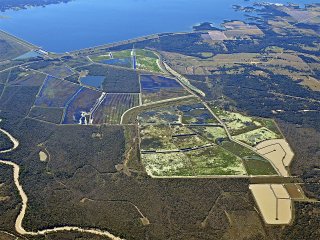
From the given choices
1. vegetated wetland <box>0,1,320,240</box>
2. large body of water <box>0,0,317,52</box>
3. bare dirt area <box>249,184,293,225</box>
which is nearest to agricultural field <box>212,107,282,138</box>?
vegetated wetland <box>0,1,320,240</box>

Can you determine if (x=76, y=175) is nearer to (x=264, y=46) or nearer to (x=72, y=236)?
(x=72, y=236)

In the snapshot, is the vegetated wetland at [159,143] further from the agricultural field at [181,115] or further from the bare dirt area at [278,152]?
the agricultural field at [181,115]

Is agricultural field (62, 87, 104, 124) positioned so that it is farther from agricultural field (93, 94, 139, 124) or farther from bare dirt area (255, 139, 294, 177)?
bare dirt area (255, 139, 294, 177)

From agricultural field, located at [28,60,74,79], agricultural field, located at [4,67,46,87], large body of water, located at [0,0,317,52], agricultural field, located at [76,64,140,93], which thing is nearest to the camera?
agricultural field, located at [76,64,140,93]

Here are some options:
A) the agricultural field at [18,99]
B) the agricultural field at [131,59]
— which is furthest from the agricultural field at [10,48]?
the agricultural field at [18,99]

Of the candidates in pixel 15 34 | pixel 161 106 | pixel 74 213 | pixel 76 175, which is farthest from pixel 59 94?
pixel 15 34

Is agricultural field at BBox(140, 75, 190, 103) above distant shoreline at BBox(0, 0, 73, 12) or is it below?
below
